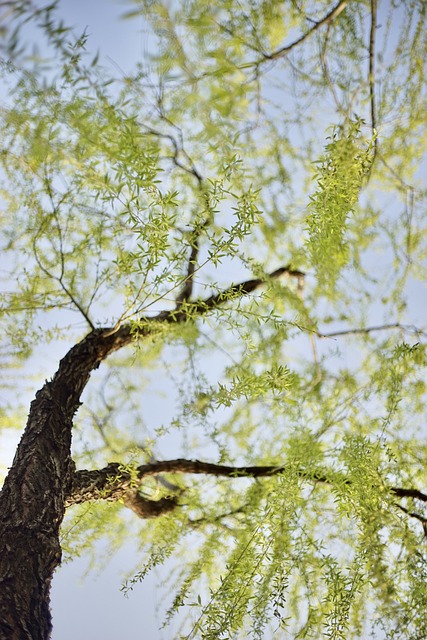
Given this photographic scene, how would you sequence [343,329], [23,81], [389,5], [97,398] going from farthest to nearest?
1. [97,398]
2. [343,329]
3. [389,5]
4. [23,81]

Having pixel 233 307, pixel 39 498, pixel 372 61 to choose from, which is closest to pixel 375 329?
pixel 233 307

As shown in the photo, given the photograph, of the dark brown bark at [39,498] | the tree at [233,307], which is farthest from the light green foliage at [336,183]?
the dark brown bark at [39,498]

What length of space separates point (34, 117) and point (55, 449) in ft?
3.23

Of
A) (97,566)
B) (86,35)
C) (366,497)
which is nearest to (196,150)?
(86,35)

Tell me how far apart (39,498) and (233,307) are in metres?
0.83

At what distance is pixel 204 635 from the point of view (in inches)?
57.4

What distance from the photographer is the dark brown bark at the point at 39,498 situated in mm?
1479

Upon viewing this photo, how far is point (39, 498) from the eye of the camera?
1674mm

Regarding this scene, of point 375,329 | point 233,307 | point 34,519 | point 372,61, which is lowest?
point 34,519

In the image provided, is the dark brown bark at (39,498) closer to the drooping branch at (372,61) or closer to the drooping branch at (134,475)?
the drooping branch at (134,475)

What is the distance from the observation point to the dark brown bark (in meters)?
1.48

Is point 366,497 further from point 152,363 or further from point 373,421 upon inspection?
point 152,363

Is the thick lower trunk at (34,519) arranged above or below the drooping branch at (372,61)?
below

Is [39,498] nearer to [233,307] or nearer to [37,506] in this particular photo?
[37,506]
